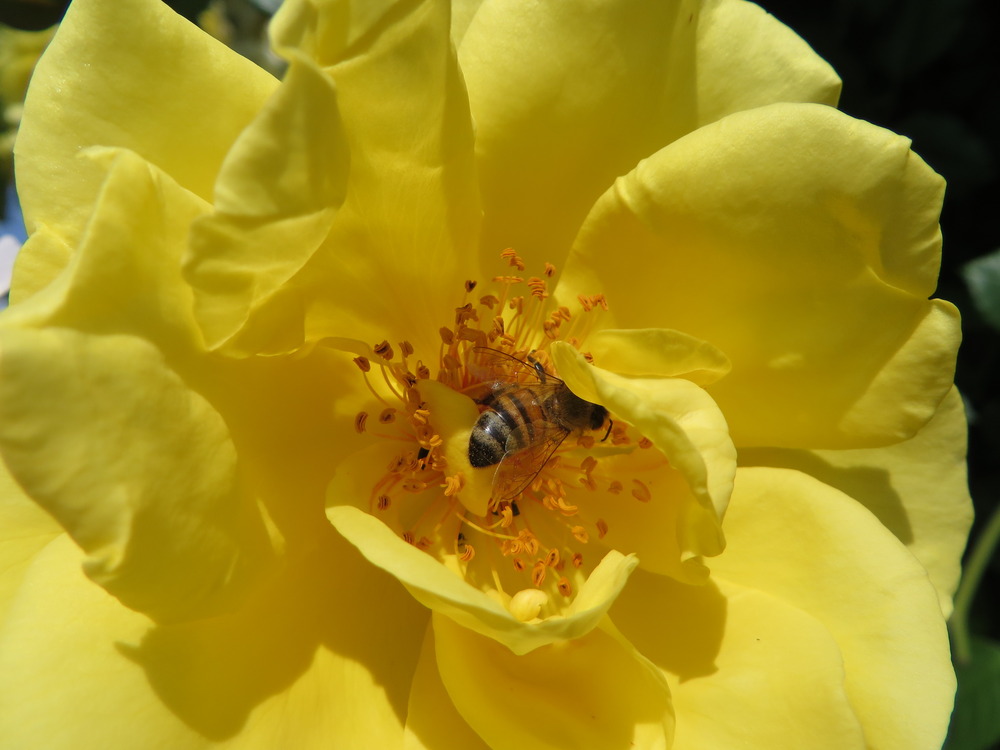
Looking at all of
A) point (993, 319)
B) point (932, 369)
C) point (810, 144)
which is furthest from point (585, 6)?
point (993, 319)

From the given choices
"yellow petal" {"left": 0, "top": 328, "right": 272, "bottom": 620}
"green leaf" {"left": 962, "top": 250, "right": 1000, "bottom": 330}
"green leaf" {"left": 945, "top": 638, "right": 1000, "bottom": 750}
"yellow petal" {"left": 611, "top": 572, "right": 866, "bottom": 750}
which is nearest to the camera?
"yellow petal" {"left": 0, "top": 328, "right": 272, "bottom": 620}

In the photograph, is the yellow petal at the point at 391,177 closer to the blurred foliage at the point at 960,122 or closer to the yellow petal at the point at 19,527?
the yellow petal at the point at 19,527

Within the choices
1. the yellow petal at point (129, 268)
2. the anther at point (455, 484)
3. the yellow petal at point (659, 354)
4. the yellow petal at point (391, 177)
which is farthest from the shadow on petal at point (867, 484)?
the yellow petal at point (129, 268)

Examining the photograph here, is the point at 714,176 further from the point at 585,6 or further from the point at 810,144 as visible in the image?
the point at 585,6

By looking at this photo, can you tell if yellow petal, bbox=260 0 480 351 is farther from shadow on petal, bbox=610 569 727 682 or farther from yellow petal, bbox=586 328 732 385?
shadow on petal, bbox=610 569 727 682

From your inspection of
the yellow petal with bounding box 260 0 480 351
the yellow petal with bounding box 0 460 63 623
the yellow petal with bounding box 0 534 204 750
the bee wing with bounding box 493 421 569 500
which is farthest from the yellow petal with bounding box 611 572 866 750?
the yellow petal with bounding box 0 460 63 623

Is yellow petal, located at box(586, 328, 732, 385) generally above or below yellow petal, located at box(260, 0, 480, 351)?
below
